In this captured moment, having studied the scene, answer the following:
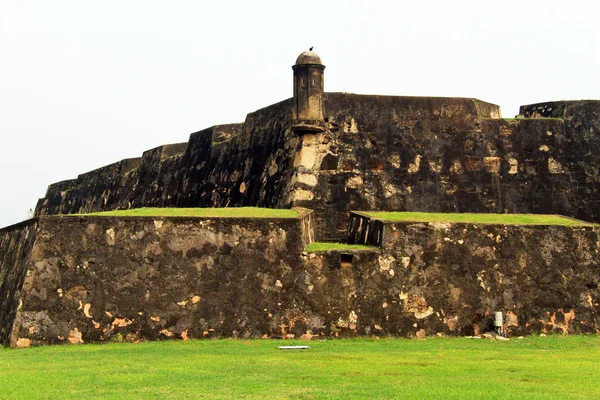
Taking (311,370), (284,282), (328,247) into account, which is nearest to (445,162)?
(328,247)

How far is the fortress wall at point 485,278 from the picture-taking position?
47.3 ft

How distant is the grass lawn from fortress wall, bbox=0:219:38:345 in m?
1.09

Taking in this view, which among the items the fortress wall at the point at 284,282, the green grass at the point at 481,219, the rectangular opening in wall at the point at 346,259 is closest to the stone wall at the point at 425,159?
the green grass at the point at 481,219

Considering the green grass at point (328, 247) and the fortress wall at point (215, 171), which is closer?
the green grass at point (328, 247)

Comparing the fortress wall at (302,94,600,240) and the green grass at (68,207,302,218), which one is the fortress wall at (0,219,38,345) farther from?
the fortress wall at (302,94,600,240)

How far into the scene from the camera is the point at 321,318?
14.1 m

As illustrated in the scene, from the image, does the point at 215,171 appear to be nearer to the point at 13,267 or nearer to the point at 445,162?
the point at 445,162

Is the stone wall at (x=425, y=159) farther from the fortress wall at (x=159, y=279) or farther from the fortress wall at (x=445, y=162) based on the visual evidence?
the fortress wall at (x=159, y=279)

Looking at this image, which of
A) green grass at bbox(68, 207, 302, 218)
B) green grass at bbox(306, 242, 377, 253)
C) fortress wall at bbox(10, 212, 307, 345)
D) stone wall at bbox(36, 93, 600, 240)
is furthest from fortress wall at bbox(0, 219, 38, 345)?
stone wall at bbox(36, 93, 600, 240)

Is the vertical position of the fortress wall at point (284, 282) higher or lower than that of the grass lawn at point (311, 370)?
higher

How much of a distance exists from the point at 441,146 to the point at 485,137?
0.94 metres

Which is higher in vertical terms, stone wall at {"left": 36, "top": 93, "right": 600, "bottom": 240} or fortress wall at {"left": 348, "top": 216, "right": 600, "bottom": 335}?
stone wall at {"left": 36, "top": 93, "right": 600, "bottom": 240}

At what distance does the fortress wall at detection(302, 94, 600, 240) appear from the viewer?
1839 centimetres

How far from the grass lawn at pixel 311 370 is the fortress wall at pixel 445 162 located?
5.20 meters
